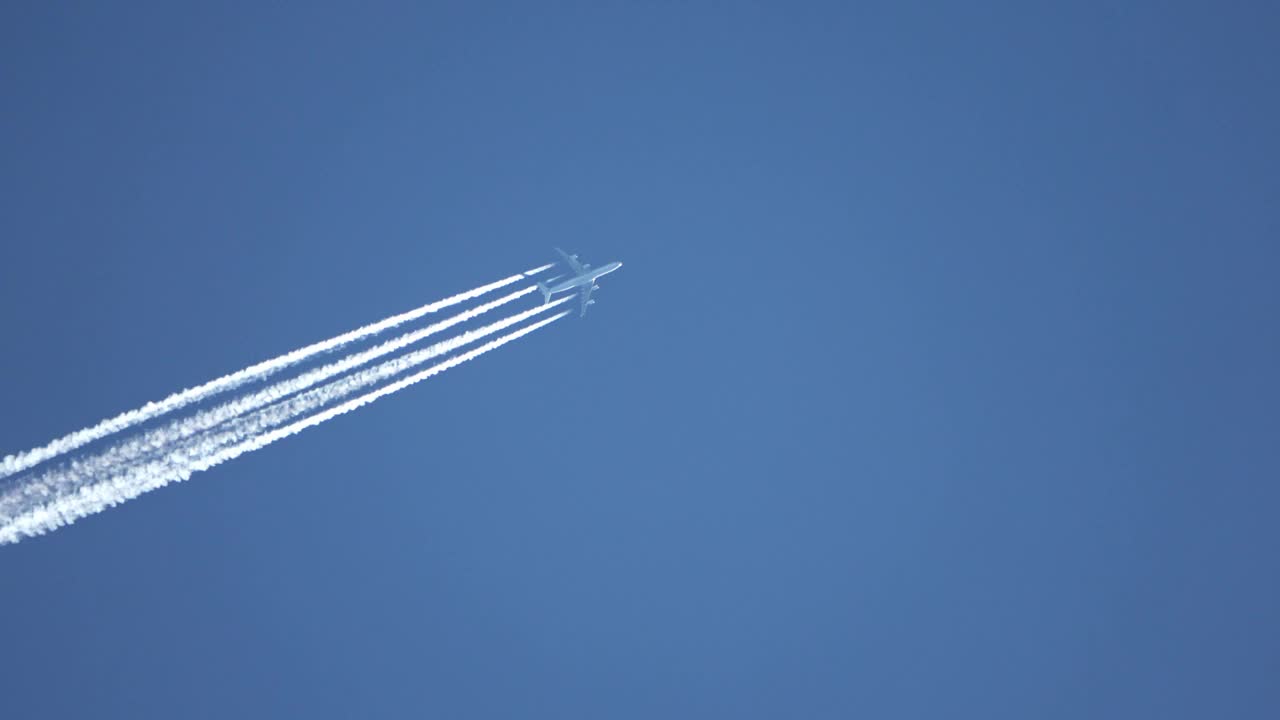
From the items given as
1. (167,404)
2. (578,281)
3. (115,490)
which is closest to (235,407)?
(167,404)

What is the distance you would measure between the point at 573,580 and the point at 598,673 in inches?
336

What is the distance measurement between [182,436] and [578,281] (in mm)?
20487

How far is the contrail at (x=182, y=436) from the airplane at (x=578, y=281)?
6052 millimetres

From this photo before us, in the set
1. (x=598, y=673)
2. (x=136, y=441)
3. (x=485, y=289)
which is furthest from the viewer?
(x=598, y=673)

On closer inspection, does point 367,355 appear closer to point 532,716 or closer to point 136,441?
point 136,441

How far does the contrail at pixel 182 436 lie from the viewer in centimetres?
3419

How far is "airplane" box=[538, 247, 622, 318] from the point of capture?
53312mm

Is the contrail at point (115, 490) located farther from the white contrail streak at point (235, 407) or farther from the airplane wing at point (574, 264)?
the airplane wing at point (574, 264)

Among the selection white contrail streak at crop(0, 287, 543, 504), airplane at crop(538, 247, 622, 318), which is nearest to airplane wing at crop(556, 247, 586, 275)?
airplane at crop(538, 247, 622, 318)

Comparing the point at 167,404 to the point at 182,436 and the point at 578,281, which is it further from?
the point at 578,281

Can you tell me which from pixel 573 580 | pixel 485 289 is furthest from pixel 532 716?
pixel 485 289

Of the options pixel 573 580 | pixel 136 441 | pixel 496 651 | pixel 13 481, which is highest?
pixel 573 580

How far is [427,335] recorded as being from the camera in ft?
162

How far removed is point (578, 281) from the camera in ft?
177
